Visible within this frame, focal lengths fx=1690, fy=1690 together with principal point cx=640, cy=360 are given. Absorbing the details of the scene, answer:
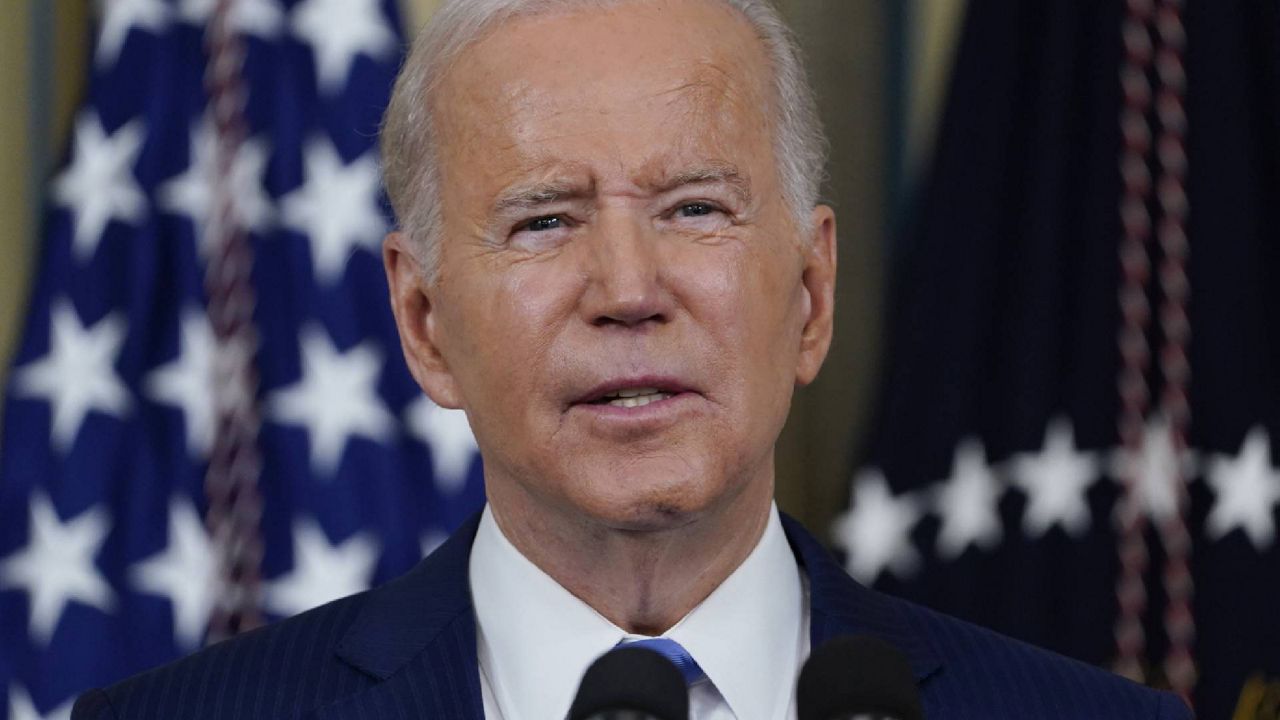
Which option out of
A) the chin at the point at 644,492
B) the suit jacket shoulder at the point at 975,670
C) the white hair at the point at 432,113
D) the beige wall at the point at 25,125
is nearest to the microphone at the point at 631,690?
the chin at the point at 644,492

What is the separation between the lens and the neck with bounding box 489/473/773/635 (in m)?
1.97

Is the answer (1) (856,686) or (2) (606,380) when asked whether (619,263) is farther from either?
(1) (856,686)

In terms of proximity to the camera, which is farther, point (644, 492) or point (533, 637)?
point (533, 637)

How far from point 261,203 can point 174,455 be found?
51 centimetres

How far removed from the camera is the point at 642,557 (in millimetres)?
1976

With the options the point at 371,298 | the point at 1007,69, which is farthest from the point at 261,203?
the point at 1007,69

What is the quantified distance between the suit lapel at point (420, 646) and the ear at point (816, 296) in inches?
19.6

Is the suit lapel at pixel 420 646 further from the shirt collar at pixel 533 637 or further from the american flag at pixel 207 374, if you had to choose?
the american flag at pixel 207 374

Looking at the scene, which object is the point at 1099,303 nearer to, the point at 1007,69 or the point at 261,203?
the point at 1007,69

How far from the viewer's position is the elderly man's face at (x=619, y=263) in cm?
185

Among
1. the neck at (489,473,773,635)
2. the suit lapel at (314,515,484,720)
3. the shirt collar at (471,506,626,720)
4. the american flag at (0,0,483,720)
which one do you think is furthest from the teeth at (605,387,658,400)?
the american flag at (0,0,483,720)

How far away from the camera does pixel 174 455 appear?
320 centimetres

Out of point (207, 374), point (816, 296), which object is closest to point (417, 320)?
point (816, 296)

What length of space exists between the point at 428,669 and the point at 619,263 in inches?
21.2
